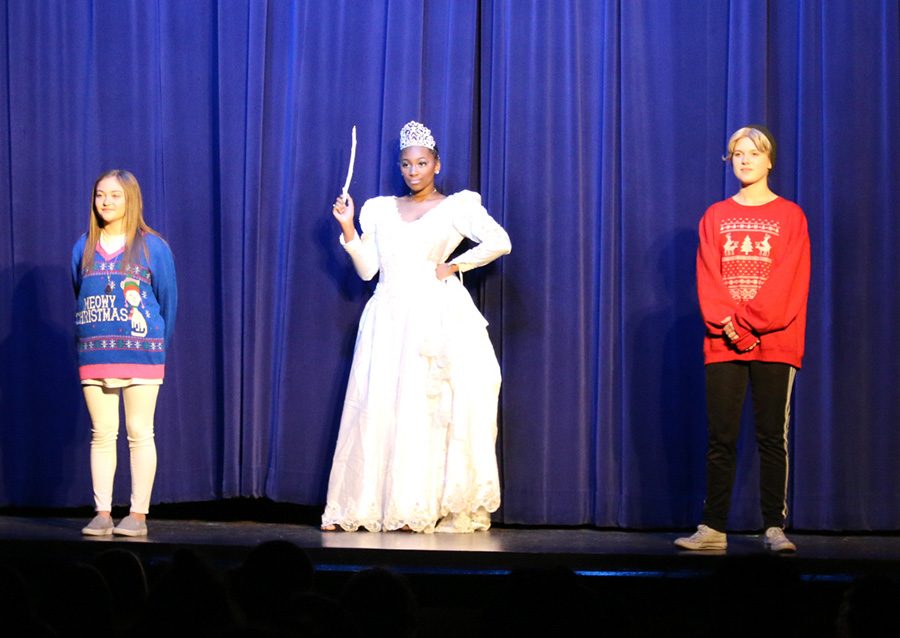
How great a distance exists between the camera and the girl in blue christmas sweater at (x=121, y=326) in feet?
13.6

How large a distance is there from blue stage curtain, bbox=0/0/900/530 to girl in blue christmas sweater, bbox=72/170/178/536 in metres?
0.78

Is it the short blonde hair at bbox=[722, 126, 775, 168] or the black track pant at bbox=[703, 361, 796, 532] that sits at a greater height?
the short blonde hair at bbox=[722, 126, 775, 168]

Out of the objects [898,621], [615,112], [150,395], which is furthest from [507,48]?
[898,621]

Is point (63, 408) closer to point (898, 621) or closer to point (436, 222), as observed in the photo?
point (436, 222)

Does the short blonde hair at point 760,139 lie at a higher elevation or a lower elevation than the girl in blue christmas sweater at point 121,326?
higher

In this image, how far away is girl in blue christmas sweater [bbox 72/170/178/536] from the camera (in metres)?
4.14

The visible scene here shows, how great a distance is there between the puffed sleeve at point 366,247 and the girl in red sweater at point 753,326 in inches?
54.3

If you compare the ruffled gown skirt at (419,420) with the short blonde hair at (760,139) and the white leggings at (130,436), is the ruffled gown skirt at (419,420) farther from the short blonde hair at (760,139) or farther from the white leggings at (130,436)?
the short blonde hair at (760,139)

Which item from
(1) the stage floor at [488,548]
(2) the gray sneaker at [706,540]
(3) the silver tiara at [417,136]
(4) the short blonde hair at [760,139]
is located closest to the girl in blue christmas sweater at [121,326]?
(1) the stage floor at [488,548]

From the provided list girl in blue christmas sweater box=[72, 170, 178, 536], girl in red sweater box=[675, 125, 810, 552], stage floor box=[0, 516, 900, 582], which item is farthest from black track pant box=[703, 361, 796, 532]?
girl in blue christmas sweater box=[72, 170, 178, 536]

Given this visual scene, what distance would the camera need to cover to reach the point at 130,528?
415cm

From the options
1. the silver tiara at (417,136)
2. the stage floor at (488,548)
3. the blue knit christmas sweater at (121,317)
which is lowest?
the stage floor at (488,548)

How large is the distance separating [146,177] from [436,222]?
4.65ft

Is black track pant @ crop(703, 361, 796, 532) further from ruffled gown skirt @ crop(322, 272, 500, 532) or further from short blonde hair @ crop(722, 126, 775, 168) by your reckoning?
ruffled gown skirt @ crop(322, 272, 500, 532)
